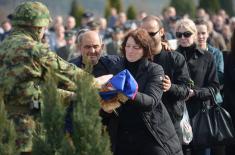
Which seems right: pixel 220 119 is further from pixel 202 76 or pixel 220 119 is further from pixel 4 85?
pixel 4 85

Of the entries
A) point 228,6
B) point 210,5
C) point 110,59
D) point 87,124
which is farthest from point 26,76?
point 228,6

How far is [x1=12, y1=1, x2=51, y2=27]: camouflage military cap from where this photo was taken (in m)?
6.23

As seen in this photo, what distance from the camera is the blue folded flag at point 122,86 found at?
643 centimetres

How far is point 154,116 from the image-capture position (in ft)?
22.8

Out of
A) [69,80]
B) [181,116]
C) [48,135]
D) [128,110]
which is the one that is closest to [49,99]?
[48,135]

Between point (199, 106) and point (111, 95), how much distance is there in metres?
2.54

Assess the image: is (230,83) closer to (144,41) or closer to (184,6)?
(144,41)

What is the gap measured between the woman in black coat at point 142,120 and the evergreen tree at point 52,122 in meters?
1.54

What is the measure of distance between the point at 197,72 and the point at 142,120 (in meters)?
2.09

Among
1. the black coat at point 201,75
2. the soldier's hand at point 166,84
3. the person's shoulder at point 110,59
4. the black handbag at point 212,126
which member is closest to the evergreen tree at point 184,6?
the black coat at point 201,75

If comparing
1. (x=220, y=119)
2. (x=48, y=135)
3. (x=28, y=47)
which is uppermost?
(x=28, y=47)

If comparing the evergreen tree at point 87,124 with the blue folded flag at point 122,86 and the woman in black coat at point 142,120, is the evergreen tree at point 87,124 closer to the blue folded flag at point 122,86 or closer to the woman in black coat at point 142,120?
the blue folded flag at point 122,86

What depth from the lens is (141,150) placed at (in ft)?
22.9

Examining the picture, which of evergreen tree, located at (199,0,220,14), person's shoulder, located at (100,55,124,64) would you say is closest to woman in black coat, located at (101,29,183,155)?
person's shoulder, located at (100,55,124,64)
